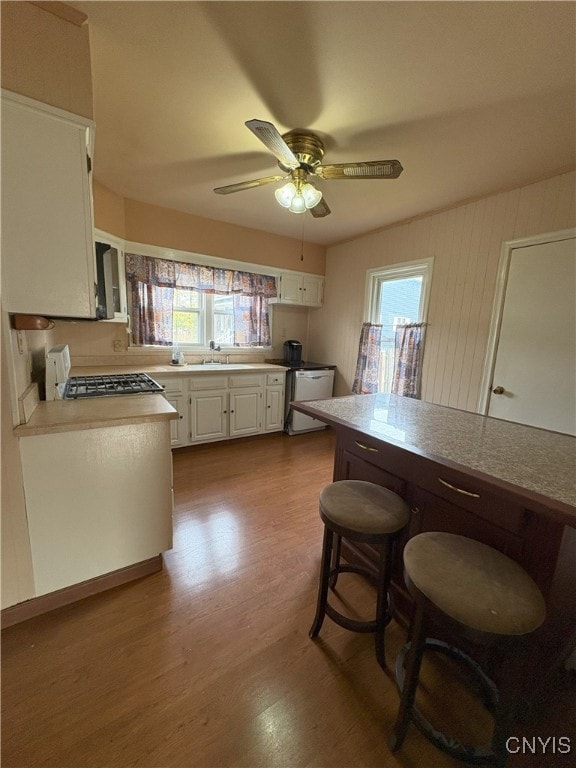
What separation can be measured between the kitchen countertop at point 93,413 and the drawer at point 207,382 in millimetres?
1341

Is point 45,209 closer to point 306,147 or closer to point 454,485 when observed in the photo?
point 306,147

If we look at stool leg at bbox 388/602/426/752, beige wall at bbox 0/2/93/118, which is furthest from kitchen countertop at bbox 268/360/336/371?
stool leg at bbox 388/602/426/752

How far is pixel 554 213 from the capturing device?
2.22 metres

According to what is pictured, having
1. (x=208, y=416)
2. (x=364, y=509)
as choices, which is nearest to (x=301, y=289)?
(x=208, y=416)

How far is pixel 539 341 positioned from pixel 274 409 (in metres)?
2.70

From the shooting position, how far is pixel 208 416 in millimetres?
3377

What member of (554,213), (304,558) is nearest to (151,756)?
(304,558)

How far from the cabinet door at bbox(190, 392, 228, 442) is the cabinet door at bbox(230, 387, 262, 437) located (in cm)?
10

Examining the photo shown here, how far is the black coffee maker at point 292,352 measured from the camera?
4250mm

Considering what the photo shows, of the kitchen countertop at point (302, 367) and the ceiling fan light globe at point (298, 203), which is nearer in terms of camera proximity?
the ceiling fan light globe at point (298, 203)

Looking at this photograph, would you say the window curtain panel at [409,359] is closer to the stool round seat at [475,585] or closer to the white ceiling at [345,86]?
the white ceiling at [345,86]

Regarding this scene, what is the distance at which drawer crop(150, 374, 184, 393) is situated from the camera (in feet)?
9.99

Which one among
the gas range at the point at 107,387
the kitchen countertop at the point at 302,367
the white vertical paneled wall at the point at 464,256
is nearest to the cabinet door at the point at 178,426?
the gas range at the point at 107,387

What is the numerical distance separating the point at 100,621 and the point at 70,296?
5.03ft
